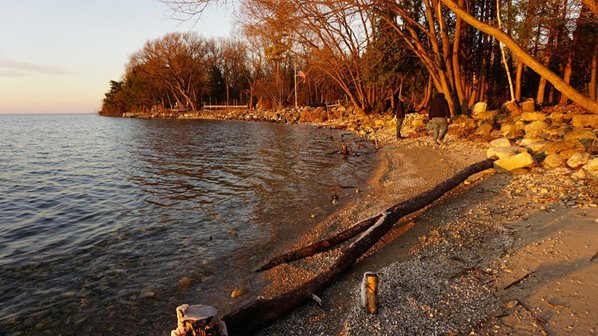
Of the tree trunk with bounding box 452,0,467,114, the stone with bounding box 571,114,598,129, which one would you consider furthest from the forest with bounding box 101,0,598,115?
the stone with bounding box 571,114,598,129

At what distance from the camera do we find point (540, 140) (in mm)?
10797

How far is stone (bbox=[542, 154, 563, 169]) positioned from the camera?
8531 mm

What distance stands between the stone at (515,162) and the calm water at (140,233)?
3873 mm

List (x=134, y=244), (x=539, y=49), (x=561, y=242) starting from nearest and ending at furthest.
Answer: (x=561, y=242) → (x=134, y=244) → (x=539, y=49)

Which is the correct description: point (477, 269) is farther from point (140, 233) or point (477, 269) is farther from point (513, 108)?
point (513, 108)

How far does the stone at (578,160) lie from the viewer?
807 centimetres

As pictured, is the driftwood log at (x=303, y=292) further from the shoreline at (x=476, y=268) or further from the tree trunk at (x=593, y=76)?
the tree trunk at (x=593, y=76)

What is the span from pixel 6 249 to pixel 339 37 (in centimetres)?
2846

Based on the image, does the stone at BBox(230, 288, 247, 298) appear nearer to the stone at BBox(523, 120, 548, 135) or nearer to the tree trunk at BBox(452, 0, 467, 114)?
the stone at BBox(523, 120, 548, 135)

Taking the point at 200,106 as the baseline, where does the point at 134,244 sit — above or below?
below

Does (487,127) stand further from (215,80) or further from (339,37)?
(215,80)

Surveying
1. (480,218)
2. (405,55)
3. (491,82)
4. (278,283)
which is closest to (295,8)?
(480,218)

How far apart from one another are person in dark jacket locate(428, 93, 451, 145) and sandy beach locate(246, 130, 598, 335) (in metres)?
6.06

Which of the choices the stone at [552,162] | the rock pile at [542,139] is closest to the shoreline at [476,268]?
the stone at [552,162]
